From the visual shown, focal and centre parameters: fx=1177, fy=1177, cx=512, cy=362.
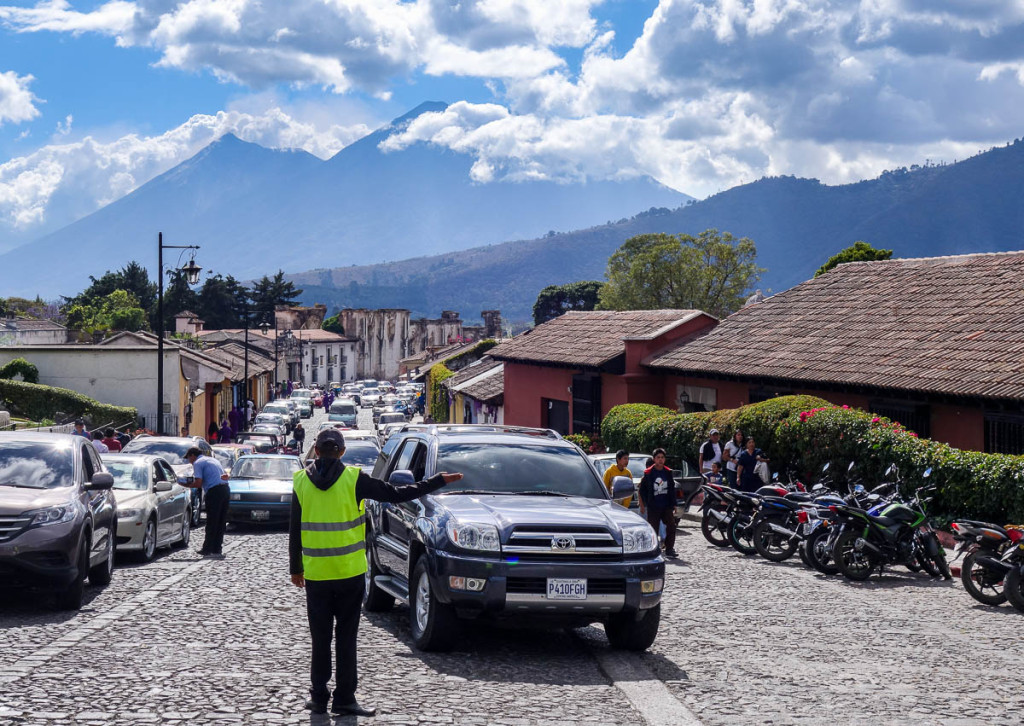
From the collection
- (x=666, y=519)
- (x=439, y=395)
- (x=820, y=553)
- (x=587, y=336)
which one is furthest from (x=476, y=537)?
(x=439, y=395)

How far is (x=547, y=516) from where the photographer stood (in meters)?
9.27

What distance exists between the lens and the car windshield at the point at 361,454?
2834 centimetres

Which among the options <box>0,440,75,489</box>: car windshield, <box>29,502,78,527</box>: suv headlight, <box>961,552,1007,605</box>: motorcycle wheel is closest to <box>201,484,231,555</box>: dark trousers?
<box>0,440,75,489</box>: car windshield

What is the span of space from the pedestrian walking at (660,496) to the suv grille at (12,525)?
8.73 meters

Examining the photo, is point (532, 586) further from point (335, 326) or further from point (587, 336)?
point (335, 326)

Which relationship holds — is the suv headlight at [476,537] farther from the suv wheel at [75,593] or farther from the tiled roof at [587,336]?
the tiled roof at [587,336]

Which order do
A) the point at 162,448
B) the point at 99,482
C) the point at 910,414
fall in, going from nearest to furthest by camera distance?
the point at 99,482, the point at 910,414, the point at 162,448

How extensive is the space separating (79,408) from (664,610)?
38651mm

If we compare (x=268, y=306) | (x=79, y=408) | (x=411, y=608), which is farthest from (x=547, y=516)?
(x=268, y=306)

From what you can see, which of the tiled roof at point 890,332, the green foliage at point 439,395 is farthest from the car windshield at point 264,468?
the green foliage at point 439,395

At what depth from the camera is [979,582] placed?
1288 cm

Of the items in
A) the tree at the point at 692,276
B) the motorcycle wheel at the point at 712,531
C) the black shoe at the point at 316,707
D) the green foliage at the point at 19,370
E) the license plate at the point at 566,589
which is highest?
the tree at the point at 692,276

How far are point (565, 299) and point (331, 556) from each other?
13575 centimetres

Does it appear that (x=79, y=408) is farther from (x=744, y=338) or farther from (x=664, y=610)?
(x=664, y=610)
